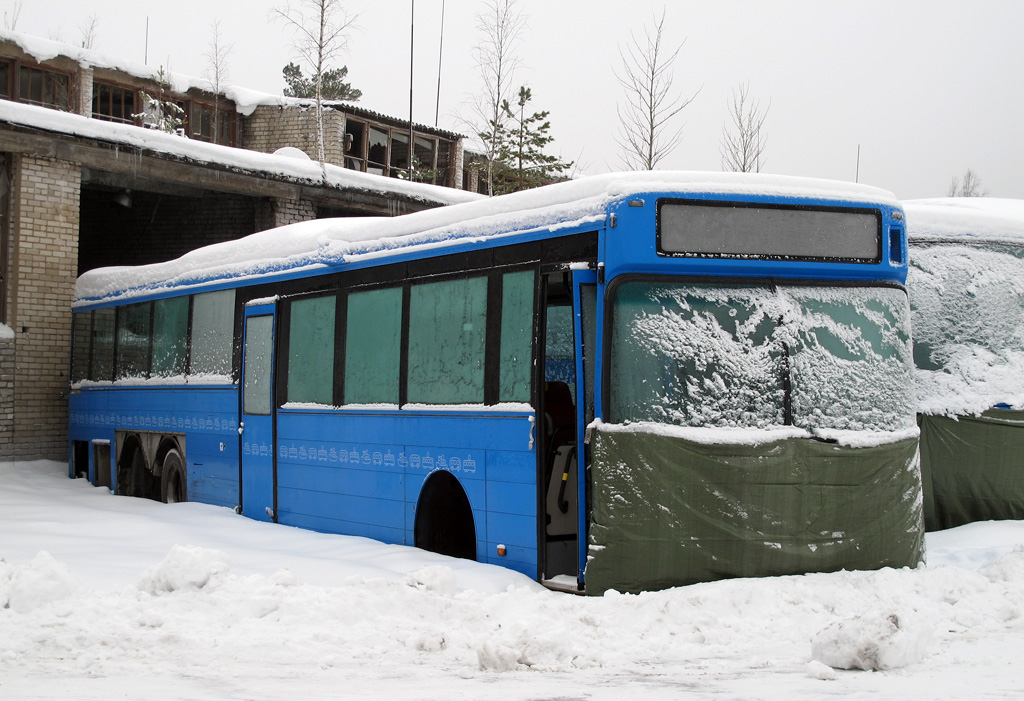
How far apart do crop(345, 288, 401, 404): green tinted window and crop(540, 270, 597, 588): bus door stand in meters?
1.49

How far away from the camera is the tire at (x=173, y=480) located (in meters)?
12.6

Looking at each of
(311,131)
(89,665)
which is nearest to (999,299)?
(89,665)

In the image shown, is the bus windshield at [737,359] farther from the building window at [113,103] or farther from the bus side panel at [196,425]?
the building window at [113,103]

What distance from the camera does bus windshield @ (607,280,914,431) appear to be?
670cm

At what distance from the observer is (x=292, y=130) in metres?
32.3

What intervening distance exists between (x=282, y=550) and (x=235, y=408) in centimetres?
280

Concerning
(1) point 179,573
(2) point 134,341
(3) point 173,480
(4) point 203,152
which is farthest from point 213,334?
(4) point 203,152

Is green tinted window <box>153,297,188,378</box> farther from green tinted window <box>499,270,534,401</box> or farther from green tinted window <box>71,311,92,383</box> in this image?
green tinted window <box>499,270,534,401</box>

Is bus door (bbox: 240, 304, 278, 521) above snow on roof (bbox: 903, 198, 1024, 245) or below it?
below

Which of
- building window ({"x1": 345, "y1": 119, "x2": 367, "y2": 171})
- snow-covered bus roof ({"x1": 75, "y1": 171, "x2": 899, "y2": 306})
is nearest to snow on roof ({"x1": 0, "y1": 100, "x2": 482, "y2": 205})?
snow-covered bus roof ({"x1": 75, "y1": 171, "x2": 899, "y2": 306})

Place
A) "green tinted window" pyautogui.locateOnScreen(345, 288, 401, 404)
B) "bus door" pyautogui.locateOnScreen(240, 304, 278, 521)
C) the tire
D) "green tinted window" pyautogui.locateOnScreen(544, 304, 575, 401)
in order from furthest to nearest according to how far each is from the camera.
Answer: the tire → "bus door" pyautogui.locateOnScreen(240, 304, 278, 521) → "green tinted window" pyautogui.locateOnScreen(345, 288, 401, 404) → "green tinted window" pyautogui.locateOnScreen(544, 304, 575, 401)

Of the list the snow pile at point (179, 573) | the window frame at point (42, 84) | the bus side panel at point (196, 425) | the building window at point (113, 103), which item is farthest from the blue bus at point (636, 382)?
the building window at point (113, 103)

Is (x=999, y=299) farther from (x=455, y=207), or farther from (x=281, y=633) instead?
(x=281, y=633)

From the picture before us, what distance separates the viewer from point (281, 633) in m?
5.88
